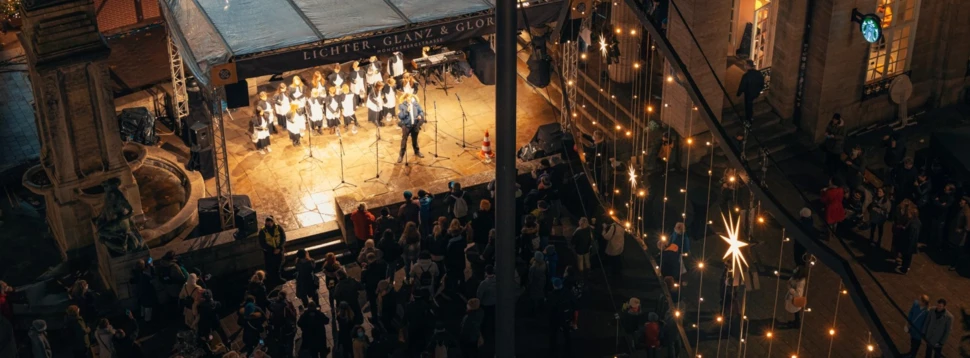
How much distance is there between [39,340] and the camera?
19.3 meters

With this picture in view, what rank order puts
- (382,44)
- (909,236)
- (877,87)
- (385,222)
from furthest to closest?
(877,87) → (382,44) → (385,222) → (909,236)

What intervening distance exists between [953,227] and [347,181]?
11905mm

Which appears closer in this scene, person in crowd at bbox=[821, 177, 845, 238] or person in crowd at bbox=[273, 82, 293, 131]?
person in crowd at bbox=[821, 177, 845, 238]

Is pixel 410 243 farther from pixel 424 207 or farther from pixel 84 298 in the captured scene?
pixel 84 298

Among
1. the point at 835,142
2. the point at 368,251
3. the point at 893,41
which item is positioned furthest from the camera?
the point at 893,41

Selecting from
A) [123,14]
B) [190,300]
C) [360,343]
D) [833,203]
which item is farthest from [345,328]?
[123,14]

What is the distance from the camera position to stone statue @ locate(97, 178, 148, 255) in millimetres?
21438

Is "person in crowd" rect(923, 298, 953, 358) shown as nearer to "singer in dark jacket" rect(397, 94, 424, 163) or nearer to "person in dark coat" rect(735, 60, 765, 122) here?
"person in dark coat" rect(735, 60, 765, 122)

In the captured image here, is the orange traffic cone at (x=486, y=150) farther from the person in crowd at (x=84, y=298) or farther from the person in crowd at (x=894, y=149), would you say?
the person in crowd at (x=84, y=298)

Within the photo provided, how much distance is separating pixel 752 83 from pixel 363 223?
328 inches

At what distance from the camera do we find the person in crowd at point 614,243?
21.7 metres

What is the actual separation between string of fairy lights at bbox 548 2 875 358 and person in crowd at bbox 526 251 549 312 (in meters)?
1.47

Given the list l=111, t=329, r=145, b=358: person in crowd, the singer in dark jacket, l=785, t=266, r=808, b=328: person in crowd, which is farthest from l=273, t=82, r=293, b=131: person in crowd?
l=785, t=266, r=808, b=328: person in crowd

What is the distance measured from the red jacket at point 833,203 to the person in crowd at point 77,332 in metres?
12.9
